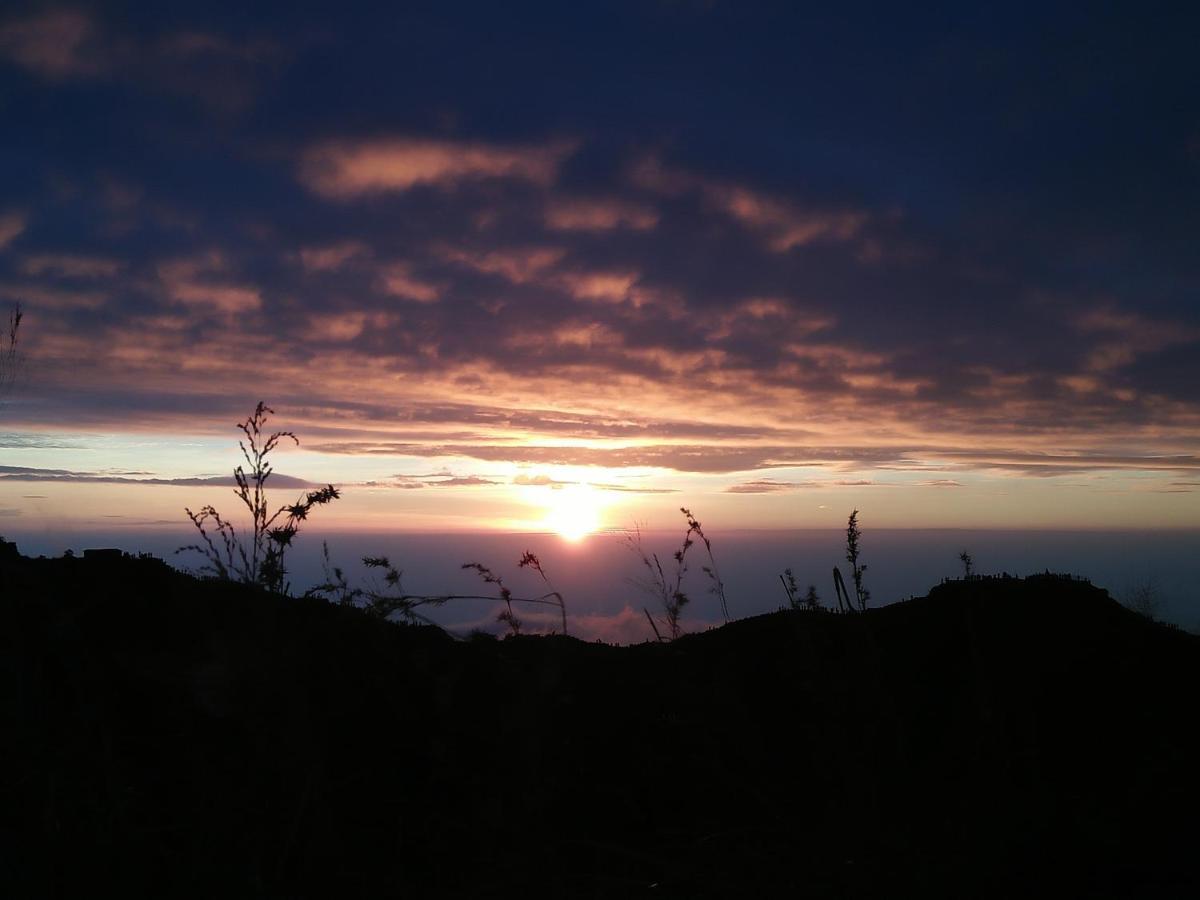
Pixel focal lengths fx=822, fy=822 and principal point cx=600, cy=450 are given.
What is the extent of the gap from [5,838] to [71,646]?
101 centimetres

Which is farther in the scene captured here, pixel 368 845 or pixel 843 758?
pixel 843 758

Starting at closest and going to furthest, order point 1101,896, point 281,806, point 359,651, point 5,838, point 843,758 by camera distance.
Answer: point 1101,896
point 5,838
point 281,806
point 843,758
point 359,651

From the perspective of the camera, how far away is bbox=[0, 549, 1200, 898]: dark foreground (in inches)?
113

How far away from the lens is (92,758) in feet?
10.3

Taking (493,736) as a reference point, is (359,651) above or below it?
above

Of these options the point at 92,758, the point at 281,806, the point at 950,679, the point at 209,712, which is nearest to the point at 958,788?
the point at 950,679

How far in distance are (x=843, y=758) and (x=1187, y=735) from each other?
1.65m

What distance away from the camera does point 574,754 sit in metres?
3.69

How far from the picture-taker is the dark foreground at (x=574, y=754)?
2881 mm

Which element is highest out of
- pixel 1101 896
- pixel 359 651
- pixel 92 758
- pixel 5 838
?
pixel 359 651

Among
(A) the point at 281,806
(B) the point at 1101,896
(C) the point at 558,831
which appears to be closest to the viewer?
(B) the point at 1101,896

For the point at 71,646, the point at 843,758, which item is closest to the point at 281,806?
the point at 71,646

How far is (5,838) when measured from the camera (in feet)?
9.40

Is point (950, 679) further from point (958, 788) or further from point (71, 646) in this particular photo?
point (71, 646)
